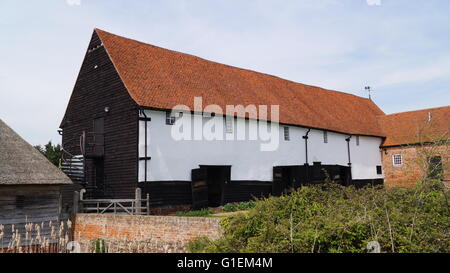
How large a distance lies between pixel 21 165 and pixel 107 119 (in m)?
4.86

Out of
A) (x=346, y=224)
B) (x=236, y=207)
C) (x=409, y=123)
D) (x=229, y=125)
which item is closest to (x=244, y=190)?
(x=236, y=207)

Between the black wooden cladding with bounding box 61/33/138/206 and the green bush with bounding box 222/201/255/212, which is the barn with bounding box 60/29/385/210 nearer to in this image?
the black wooden cladding with bounding box 61/33/138/206

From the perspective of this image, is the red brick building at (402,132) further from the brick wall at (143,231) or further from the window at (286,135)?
the brick wall at (143,231)

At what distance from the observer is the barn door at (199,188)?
698 inches

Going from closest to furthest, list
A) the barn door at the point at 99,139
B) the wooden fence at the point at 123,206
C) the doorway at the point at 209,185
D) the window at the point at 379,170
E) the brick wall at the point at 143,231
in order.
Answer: the brick wall at the point at 143,231 → the wooden fence at the point at 123,206 → the doorway at the point at 209,185 → the barn door at the point at 99,139 → the window at the point at 379,170

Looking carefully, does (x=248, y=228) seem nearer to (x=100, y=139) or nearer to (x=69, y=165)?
(x=100, y=139)

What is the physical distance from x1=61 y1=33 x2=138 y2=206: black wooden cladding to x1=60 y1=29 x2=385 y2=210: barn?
0.16 feet

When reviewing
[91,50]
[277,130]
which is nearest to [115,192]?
[91,50]

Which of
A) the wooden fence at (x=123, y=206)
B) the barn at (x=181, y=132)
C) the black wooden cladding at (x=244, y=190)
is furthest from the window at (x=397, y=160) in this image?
the wooden fence at (x=123, y=206)

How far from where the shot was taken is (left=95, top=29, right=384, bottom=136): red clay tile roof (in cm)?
1850

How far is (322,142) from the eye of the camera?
2477cm

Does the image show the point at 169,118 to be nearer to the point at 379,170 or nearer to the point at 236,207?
the point at 236,207

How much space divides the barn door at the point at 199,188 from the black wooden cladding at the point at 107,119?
276 cm

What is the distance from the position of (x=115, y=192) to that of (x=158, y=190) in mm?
2304
